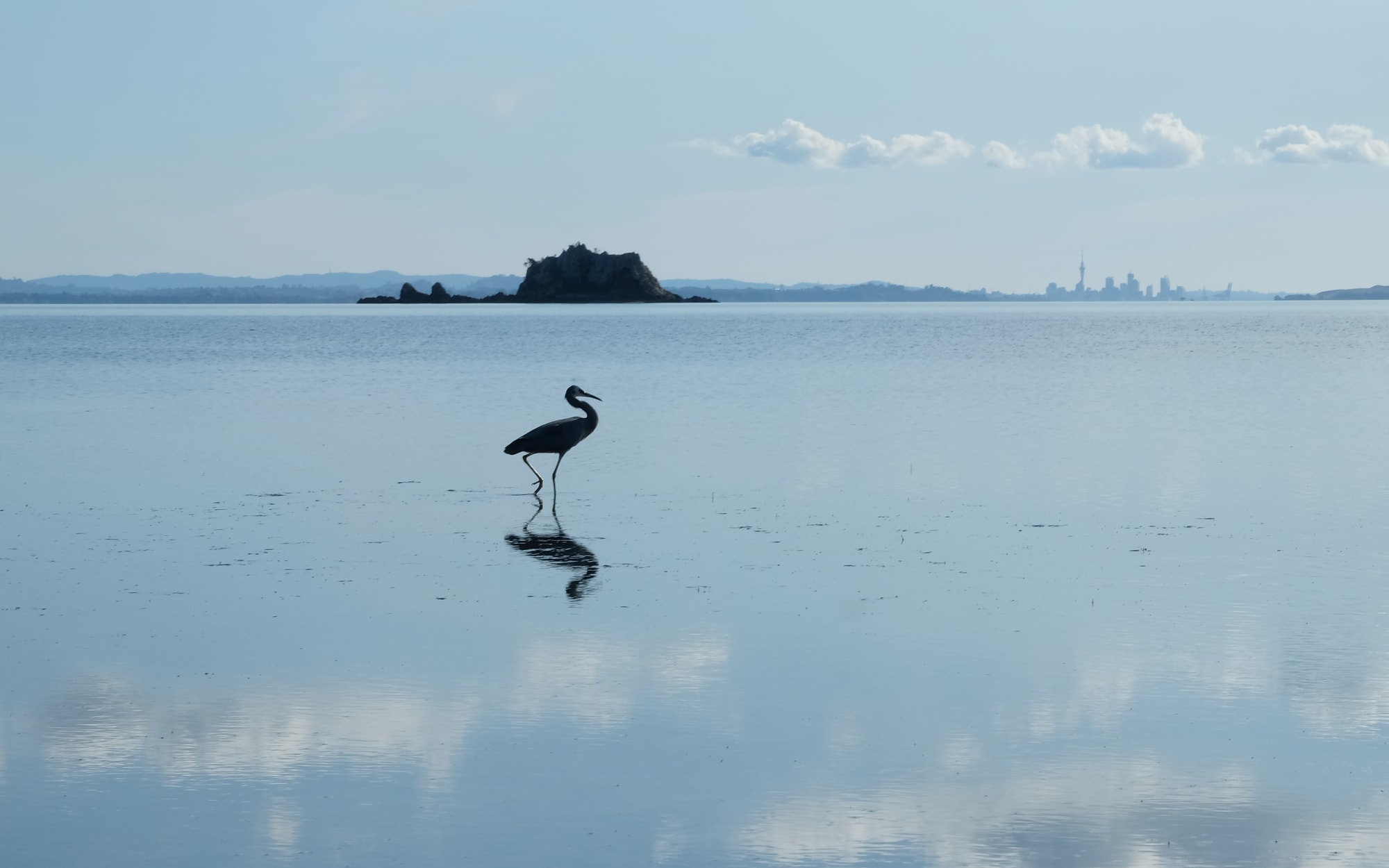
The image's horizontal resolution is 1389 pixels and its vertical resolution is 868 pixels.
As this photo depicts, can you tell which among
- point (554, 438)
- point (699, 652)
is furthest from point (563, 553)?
point (554, 438)

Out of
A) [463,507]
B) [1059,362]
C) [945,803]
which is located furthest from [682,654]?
[1059,362]

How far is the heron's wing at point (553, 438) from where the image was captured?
21.3 metres

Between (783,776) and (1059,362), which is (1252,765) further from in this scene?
(1059,362)

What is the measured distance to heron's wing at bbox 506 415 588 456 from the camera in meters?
21.3

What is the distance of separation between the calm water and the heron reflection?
3.0 inches

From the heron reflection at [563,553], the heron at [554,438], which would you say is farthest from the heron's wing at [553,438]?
the heron reflection at [563,553]

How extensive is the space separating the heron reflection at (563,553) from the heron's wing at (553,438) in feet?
9.24

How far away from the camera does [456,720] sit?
31.9ft

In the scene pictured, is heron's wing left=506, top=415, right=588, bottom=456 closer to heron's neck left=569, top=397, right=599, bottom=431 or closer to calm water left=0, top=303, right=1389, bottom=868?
heron's neck left=569, top=397, right=599, bottom=431

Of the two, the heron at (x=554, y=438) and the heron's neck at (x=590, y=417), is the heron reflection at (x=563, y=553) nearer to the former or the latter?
the heron at (x=554, y=438)

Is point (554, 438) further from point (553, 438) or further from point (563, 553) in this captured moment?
point (563, 553)

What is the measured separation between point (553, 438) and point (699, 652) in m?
10.2

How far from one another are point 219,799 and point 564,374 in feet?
169

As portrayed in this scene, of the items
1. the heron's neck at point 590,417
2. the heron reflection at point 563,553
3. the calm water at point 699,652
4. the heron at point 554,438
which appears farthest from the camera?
the heron's neck at point 590,417
